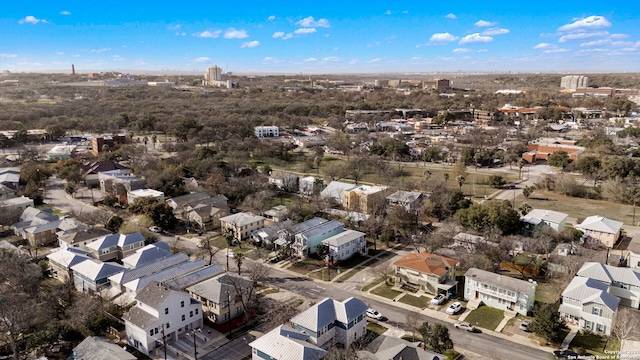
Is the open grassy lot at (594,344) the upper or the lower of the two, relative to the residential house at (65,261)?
lower

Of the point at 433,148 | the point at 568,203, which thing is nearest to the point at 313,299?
the point at 568,203

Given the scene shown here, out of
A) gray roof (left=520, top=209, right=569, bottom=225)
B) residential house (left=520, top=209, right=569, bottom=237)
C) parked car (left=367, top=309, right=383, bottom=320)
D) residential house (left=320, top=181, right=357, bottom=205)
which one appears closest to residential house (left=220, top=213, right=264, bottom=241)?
residential house (left=320, top=181, right=357, bottom=205)

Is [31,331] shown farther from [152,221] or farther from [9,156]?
[9,156]

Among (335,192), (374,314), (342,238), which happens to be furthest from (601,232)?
(335,192)

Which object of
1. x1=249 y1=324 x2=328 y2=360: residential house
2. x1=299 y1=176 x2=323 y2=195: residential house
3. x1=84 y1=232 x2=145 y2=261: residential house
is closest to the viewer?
x1=249 y1=324 x2=328 y2=360: residential house

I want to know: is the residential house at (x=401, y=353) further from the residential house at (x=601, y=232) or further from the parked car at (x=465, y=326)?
the residential house at (x=601, y=232)

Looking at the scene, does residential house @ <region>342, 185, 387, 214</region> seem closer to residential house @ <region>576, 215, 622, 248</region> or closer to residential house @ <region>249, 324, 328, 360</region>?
residential house @ <region>576, 215, 622, 248</region>

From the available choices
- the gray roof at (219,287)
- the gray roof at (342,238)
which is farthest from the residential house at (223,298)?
the gray roof at (342,238)

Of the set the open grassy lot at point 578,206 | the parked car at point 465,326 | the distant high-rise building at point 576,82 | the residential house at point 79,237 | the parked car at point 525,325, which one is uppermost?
the distant high-rise building at point 576,82
